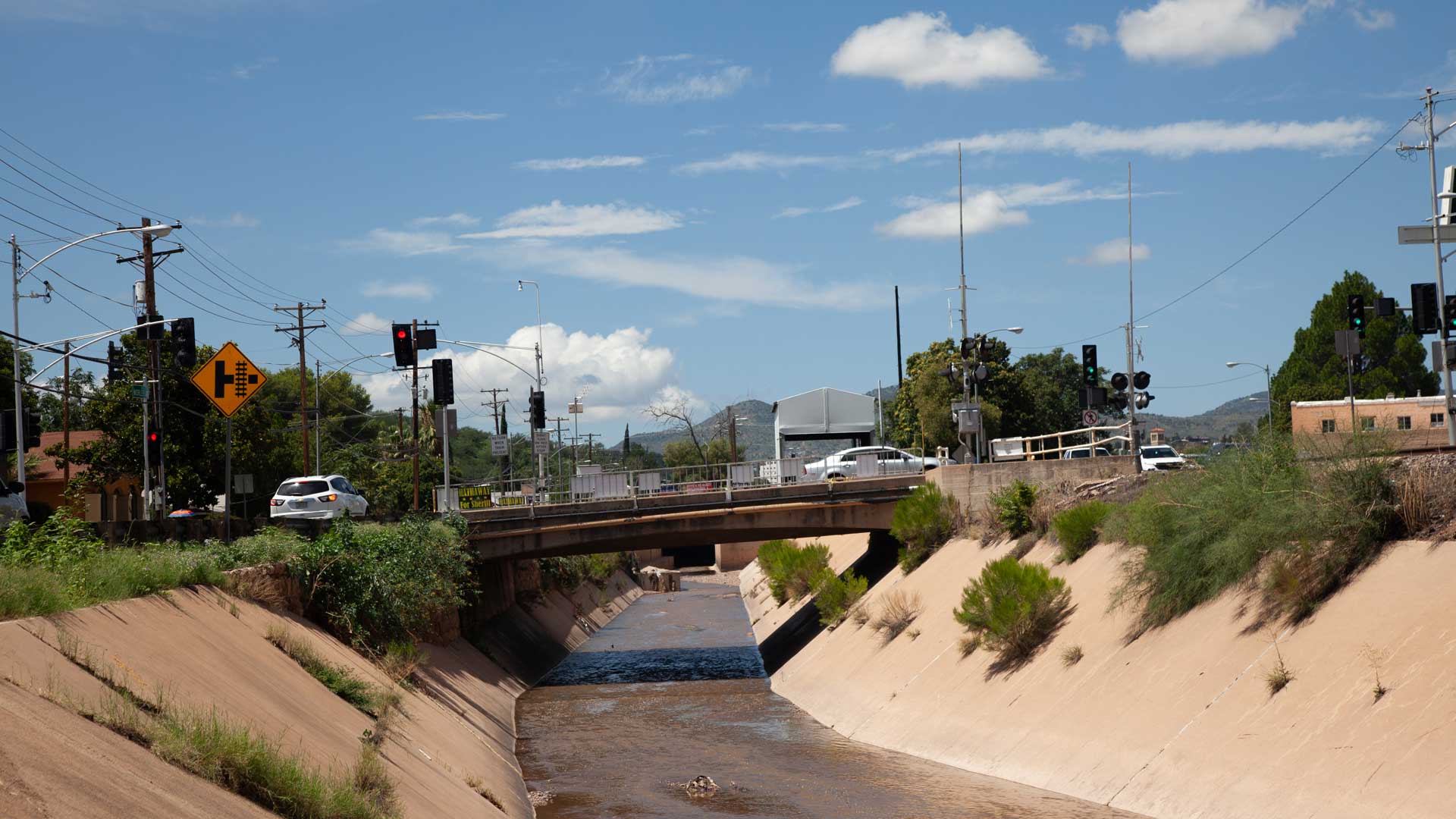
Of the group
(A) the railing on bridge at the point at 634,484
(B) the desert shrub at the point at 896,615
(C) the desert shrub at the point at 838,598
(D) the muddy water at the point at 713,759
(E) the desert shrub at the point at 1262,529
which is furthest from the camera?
(A) the railing on bridge at the point at 634,484

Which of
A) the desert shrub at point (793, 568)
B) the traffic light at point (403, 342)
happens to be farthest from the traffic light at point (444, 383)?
the desert shrub at point (793, 568)

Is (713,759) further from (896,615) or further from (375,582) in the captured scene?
(375,582)

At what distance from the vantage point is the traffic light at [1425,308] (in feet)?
122

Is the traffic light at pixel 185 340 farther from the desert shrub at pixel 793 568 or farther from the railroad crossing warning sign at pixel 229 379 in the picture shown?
the desert shrub at pixel 793 568

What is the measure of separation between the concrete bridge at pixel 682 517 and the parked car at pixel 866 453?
20.0 feet

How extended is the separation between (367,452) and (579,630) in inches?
2885

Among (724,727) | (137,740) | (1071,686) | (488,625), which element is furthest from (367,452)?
(137,740)

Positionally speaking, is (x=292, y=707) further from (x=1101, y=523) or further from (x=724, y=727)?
(x=1101, y=523)

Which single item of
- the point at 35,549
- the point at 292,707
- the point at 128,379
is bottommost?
the point at 292,707

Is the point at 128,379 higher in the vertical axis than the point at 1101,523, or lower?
higher

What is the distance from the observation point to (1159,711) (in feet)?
66.3

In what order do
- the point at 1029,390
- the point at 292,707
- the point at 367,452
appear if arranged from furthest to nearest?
the point at 367,452 → the point at 1029,390 → the point at 292,707

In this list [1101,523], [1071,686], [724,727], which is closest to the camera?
[1071,686]

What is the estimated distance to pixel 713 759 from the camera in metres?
27.7
